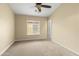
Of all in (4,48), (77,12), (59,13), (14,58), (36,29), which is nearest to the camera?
(14,58)

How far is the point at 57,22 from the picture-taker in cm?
332

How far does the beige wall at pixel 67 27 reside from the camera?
9.34 ft

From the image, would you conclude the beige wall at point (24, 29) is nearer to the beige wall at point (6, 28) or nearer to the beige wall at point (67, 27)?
the beige wall at point (6, 28)

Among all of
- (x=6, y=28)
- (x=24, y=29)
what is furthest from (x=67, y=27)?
(x=6, y=28)

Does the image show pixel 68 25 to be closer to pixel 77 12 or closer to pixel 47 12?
pixel 77 12

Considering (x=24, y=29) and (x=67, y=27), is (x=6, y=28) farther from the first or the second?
(x=67, y=27)

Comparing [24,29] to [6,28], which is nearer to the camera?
[24,29]

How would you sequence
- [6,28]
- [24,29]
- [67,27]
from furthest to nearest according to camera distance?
[67,27]
[6,28]
[24,29]

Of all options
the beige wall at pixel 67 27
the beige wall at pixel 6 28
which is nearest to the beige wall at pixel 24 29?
the beige wall at pixel 6 28

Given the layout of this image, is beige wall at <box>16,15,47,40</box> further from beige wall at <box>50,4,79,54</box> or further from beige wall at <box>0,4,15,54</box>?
beige wall at <box>50,4,79,54</box>

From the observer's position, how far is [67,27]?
3137 millimetres

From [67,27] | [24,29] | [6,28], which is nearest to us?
[24,29]

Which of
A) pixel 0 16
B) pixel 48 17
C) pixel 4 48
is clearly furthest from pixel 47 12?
pixel 4 48

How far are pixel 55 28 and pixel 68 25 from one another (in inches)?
16.0
